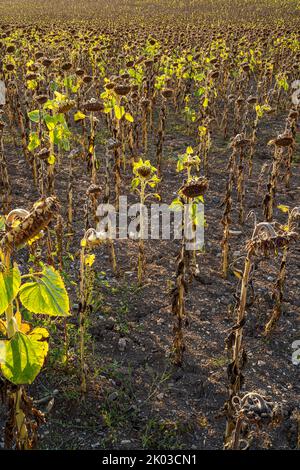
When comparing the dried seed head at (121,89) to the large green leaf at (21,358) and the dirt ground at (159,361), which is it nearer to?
the dirt ground at (159,361)

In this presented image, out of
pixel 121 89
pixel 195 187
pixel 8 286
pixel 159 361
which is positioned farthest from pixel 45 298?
pixel 121 89

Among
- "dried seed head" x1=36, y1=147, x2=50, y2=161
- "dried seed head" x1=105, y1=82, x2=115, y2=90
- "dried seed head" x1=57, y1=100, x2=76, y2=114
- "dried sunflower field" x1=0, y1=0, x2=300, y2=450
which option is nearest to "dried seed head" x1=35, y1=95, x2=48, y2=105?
"dried sunflower field" x1=0, y1=0, x2=300, y2=450

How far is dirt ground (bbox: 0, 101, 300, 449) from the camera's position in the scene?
3117 mm

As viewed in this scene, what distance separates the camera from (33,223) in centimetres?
164

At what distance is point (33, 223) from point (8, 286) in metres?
0.26

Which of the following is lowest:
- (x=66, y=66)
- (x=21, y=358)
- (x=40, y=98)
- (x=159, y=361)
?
(x=159, y=361)

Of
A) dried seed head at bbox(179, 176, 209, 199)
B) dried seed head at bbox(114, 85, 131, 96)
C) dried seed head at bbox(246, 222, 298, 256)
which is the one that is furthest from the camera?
dried seed head at bbox(114, 85, 131, 96)

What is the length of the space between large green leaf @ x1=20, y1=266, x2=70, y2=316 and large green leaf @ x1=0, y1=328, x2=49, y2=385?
22 cm

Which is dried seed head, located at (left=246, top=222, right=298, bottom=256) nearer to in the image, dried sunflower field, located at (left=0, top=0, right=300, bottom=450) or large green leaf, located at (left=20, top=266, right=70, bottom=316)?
dried sunflower field, located at (left=0, top=0, right=300, bottom=450)

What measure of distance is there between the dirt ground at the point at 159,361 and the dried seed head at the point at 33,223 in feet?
5.50

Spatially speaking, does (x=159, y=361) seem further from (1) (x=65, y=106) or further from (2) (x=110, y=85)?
(2) (x=110, y=85)

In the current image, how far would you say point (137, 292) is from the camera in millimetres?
4484

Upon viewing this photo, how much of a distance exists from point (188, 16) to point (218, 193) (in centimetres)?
2476

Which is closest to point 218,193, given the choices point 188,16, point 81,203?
point 81,203
